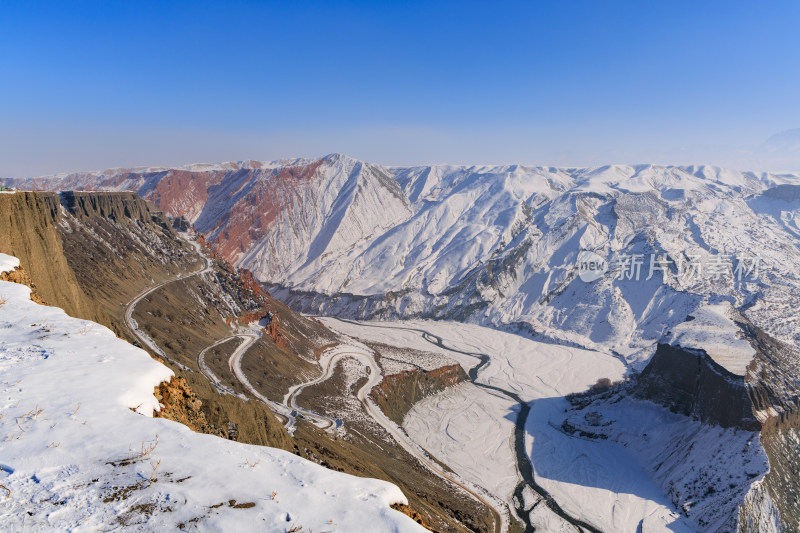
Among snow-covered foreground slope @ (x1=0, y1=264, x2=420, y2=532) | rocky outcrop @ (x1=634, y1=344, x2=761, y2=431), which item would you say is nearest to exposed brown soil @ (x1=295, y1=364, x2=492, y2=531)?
snow-covered foreground slope @ (x1=0, y1=264, x2=420, y2=532)

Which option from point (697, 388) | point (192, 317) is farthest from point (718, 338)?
point (192, 317)

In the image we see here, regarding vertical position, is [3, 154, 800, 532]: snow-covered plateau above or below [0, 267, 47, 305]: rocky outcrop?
below

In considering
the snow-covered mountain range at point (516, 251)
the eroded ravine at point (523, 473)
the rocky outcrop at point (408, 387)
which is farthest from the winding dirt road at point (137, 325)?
the snow-covered mountain range at point (516, 251)

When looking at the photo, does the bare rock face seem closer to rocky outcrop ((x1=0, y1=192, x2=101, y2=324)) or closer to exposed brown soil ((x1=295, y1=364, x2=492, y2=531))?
rocky outcrop ((x1=0, y1=192, x2=101, y2=324))

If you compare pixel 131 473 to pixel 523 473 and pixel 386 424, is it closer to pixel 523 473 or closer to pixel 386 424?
pixel 386 424

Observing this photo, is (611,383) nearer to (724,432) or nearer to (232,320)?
(724,432)
